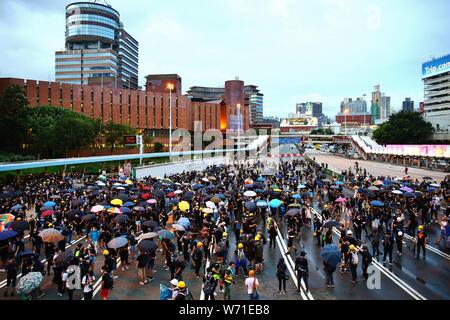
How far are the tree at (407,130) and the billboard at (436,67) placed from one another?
36479 mm

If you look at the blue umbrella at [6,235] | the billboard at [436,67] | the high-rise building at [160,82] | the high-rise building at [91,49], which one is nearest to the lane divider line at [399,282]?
the blue umbrella at [6,235]

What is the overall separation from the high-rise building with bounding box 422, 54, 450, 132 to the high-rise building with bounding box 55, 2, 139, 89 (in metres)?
101

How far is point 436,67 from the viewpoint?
340 ft

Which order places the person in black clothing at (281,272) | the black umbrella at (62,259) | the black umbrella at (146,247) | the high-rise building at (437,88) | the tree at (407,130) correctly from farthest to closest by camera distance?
1. the high-rise building at (437,88)
2. the tree at (407,130)
3. the black umbrella at (146,247)
4. the person in black clothing at (281,272)
5. the black umbrella at (62,259)

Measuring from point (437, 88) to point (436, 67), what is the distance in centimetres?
668

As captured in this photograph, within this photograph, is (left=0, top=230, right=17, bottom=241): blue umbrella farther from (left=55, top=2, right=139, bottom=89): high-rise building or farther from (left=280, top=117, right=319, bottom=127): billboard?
(left=280, top=117, right=319, bottom=127): billboard

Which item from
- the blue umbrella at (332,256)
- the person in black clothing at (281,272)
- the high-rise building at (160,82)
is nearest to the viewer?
the person in black clothing at (281,272)

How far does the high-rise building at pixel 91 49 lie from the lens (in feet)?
346

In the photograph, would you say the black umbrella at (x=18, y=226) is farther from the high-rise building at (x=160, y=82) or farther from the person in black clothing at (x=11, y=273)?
the high-rise building at (x=160, y=82)

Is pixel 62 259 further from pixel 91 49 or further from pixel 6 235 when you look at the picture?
pixel 91 49

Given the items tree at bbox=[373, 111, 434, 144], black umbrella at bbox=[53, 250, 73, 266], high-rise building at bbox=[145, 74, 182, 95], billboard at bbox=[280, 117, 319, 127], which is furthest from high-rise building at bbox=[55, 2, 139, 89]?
billboard at bbox=[280, 117, 319, 127]

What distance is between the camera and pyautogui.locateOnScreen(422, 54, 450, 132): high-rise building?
325 ft

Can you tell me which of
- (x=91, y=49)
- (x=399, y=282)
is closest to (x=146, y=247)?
(x=399, y=282)
